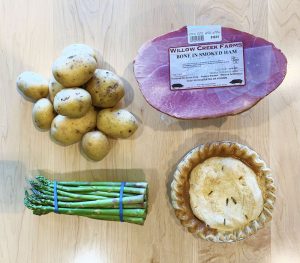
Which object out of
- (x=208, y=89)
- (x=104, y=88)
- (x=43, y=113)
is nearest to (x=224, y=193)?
(x=208, y=89)

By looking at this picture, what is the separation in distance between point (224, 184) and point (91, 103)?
421mm

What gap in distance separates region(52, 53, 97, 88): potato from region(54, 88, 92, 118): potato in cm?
2

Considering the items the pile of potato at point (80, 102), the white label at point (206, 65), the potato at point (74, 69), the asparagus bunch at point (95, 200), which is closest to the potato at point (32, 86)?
the pile of potato at point (80, 102)

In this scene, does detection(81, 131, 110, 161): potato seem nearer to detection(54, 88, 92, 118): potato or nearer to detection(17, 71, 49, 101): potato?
detection(54, 88, 92, 118): potato

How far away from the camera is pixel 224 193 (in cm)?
105

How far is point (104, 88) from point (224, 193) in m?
0.43

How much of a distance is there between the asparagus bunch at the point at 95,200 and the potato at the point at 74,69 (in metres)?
0.28

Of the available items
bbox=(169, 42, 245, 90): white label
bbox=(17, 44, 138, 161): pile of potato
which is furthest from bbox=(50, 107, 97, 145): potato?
bbox=(169, 42, 245, 90): white label

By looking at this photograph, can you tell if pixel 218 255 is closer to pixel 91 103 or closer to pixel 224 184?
pixel 224 184

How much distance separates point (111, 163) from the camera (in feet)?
3.70

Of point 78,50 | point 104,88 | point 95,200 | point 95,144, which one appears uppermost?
point 78,50

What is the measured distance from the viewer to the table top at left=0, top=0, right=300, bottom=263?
1.10 meters

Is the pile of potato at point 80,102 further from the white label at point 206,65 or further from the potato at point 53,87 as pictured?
the white label at point 206,65

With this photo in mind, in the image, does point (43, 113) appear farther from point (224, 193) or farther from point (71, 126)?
point (224, 193)
